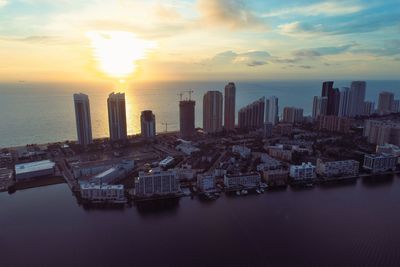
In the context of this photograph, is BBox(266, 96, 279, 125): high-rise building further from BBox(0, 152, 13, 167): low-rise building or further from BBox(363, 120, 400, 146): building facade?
BBox(0, 152, 13, 167): low-rise building

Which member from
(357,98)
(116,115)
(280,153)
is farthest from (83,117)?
(357,98)

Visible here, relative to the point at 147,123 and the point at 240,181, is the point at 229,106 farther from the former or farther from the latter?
the point at 240,181

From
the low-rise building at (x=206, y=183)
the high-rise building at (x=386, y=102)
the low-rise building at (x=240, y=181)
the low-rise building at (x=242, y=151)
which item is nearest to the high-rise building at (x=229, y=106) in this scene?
the low-rise building at (x=242, y=151)

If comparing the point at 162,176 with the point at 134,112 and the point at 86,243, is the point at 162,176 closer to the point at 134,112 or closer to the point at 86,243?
the point at 86,243

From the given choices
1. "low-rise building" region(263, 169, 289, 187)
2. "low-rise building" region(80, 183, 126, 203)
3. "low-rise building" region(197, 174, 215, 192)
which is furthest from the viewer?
"low-rise building" region(263, 169, 289, 187)

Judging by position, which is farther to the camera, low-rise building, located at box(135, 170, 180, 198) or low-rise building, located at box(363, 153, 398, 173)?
low-rise building, located at box(363, 153, 398, 173)

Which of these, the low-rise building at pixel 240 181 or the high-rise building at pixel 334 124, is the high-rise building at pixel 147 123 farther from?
the high-rise building at pixel 334 124

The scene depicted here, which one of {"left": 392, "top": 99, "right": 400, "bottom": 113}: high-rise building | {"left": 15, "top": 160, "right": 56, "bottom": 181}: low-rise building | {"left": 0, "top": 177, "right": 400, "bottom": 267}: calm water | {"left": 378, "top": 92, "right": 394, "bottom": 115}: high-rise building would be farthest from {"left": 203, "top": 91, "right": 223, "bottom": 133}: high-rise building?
{"left": 392, "top": 99, "right": 400, "bottom": 113}: high-rise building
